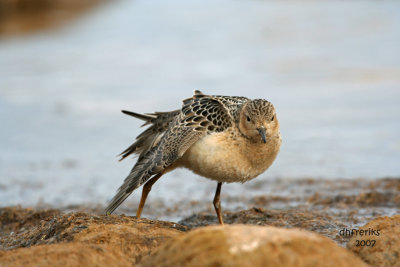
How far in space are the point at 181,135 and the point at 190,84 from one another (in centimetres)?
837

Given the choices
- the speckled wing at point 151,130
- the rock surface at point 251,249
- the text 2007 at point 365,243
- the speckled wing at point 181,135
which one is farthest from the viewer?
the speckled wing at point 151,130

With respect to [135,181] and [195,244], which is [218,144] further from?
[195,244]

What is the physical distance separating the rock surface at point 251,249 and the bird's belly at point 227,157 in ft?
6.83

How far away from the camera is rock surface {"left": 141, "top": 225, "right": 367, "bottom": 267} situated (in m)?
4.35

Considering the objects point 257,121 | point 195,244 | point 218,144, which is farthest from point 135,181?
point 195,244

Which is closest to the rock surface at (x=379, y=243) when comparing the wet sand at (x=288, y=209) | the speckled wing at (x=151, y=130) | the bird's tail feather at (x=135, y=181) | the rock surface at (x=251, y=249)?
the rock surface at (x=251, y=249)

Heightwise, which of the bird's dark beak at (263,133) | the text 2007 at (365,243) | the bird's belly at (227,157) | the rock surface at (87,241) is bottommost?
the rock surface at (87,241)

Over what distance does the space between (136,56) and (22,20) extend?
7.87m

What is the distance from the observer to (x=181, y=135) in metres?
7.00

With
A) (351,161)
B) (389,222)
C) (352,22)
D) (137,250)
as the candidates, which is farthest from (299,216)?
(352,22)

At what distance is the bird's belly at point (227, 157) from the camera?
676 cm

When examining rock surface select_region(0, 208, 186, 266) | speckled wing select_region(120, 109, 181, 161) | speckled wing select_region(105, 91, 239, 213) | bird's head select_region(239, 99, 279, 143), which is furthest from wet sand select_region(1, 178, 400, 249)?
bird's head select_region(239, 99, 279, 143)

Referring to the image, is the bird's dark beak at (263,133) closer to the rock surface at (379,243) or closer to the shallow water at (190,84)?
the rock surface at (379,243)

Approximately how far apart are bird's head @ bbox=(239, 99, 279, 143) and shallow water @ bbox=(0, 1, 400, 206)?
3016 mm
